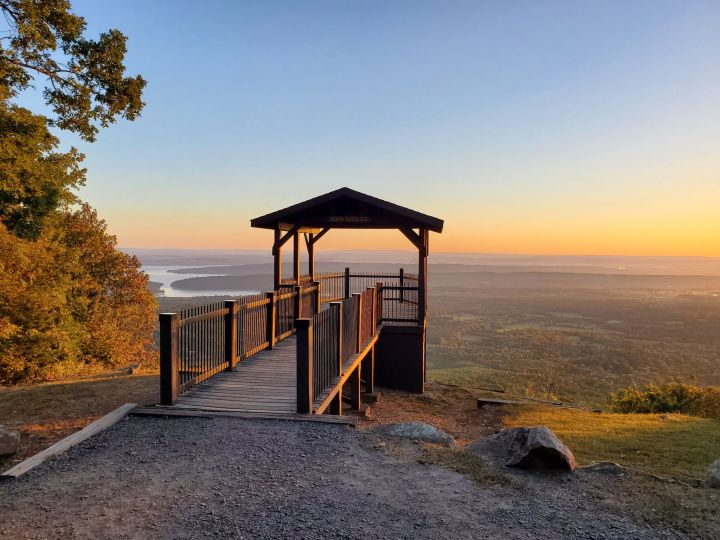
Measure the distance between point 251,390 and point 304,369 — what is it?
5.13ft

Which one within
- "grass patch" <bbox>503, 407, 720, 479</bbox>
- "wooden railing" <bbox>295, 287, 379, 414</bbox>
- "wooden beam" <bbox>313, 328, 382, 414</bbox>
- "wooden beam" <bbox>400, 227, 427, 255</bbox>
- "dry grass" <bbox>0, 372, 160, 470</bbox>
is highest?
"wooden beam" <bbox>400, 227, 427, 255</bbox>

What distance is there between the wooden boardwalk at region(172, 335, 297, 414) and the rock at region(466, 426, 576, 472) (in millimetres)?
2822

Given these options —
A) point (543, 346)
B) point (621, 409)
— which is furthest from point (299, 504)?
point (543, 346)

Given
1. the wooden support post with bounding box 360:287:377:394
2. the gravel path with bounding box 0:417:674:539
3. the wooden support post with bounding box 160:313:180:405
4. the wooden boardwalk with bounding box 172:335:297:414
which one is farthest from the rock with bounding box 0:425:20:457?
the wooden support post with bounding box 360:287:377:394

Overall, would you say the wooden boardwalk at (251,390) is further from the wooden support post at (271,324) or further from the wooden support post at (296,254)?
the wooden support post at (296,254)

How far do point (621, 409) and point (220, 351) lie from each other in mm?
13903

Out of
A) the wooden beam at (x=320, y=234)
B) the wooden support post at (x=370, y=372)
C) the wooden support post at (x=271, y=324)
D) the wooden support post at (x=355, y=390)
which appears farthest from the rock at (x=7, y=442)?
the wooden beam at (x=320, y=234)

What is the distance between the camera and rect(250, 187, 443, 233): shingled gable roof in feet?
45.3

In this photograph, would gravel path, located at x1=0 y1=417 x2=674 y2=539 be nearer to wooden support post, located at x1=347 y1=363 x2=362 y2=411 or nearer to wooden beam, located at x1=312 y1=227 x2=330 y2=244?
wooden support post, located at x1=347 y1=363 x2=362 y2=411

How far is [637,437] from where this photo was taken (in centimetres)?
950

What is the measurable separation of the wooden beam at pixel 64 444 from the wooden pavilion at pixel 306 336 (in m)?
0.68

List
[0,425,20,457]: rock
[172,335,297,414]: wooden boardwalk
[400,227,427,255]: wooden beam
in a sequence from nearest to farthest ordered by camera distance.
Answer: [0,425,20,457]: rock, [172,335,297,414]: wooden boardwalk, [400,227,427,255]: wooden beam

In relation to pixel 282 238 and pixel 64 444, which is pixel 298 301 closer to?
A: pixel 282 238

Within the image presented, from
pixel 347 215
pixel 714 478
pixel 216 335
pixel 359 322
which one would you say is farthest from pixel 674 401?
pixel 216 335
